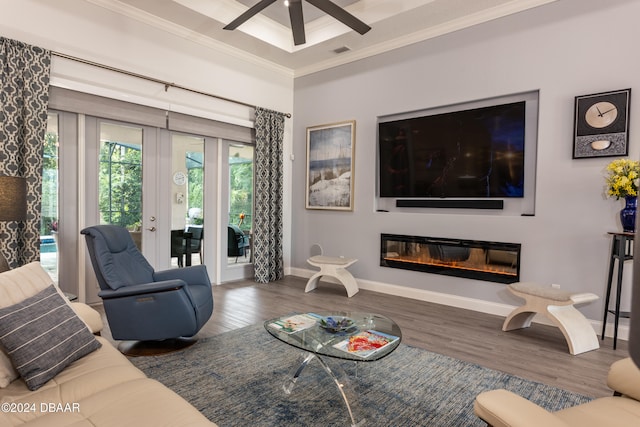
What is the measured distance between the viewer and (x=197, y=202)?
5.23 m

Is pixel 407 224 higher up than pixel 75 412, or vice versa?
pixel 407 224

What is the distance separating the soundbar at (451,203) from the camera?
427 centimetres

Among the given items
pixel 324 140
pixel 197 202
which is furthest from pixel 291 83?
pixel 197 202

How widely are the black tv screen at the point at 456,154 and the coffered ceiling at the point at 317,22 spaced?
3.49 ft

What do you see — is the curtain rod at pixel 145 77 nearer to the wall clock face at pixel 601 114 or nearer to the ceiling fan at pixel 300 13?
the ceiling fan at pixel 300 13

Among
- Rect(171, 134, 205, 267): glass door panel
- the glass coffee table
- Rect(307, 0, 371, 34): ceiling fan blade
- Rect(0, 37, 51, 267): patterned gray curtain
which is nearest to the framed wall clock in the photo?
Rect(307, 0, 371, 34): ceiling fan blade

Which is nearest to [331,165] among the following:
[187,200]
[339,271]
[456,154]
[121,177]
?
[339,271]

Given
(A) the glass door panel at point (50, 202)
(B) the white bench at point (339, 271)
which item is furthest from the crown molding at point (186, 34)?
(B) the white bench at point (339, 271)

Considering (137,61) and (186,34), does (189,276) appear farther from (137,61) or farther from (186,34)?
(186,34)

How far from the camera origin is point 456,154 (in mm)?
4523

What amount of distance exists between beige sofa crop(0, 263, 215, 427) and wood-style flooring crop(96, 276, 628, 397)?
1680 millimetres

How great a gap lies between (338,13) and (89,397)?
3467 mm

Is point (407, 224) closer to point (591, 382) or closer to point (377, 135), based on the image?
point (377, 135)

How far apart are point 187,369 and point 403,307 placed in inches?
103
